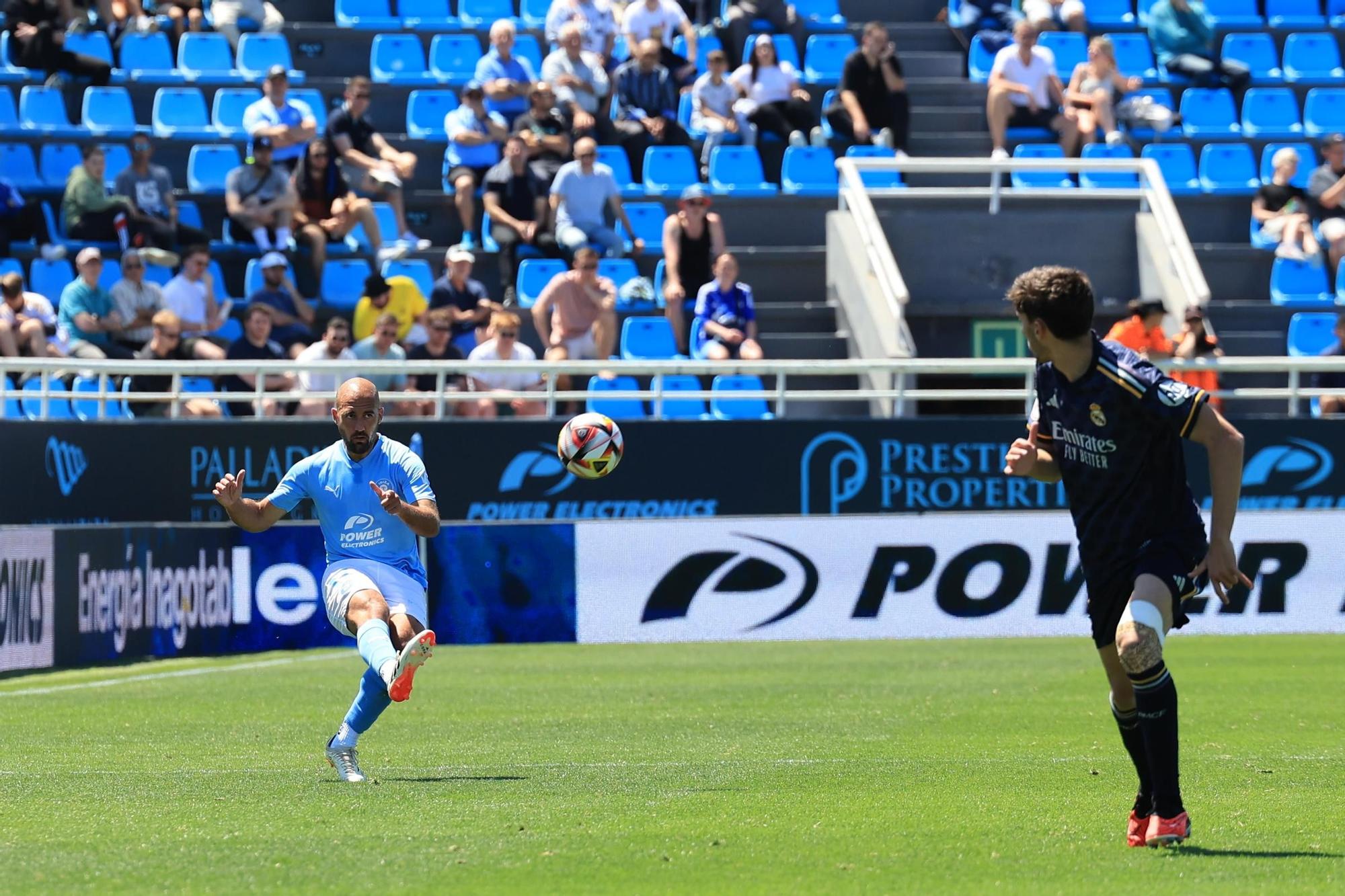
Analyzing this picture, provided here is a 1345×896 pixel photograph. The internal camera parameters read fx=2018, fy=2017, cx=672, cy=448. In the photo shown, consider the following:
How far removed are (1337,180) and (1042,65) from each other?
3.71 meters

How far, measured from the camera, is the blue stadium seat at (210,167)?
22.8 metres

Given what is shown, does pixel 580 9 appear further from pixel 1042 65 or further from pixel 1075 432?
pixel 1075 432

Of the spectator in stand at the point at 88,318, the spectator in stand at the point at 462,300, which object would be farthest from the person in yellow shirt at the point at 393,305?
the spectator in stand at the point at 88,318

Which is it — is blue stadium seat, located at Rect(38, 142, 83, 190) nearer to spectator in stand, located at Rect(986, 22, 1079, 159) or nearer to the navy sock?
spectator in stand, located at Rect(986, 22, 1079, 159)

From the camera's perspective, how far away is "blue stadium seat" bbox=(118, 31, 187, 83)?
24.1m

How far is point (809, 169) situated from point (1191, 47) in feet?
19.1

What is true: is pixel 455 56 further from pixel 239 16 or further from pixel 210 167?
pixel 210 167

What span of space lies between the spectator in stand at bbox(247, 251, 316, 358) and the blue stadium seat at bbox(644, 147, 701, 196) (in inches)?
192

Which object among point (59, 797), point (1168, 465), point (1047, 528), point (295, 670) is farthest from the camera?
point (1047, 528)

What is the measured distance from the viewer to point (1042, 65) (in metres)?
Answer: 24.4

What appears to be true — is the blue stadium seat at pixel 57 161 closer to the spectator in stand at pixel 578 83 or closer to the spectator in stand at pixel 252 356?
the spectator in stand at pixel 252 356

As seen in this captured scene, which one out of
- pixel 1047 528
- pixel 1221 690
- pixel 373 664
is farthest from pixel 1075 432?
pixel 1047 528

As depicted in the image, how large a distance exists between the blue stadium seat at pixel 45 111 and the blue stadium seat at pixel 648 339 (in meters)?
6.94

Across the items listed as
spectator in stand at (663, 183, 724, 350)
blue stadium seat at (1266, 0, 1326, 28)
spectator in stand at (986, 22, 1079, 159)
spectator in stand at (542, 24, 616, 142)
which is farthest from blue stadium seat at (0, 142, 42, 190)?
blue stadium seat at (1266, 0, 1326, 28)
